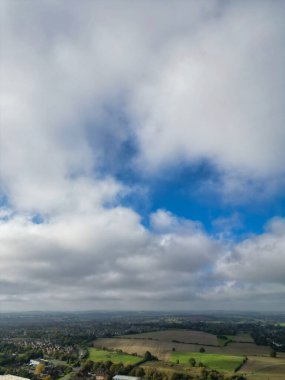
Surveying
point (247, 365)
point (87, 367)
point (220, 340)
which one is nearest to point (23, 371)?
point (87, 367)

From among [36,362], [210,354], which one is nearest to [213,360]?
[210,354]

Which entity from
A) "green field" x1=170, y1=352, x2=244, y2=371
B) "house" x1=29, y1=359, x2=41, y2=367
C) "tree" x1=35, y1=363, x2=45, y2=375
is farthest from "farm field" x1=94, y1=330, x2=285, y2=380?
"house" x1=29, y1=359, x2=41, y2=367

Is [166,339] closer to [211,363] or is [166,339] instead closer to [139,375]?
[211,363]

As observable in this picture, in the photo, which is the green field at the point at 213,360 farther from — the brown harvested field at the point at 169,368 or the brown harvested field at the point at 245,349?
the brown harvested field at the point at 245,349

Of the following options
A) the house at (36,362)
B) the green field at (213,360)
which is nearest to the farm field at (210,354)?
the green field at (213,360)

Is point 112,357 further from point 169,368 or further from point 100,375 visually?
point 100,375

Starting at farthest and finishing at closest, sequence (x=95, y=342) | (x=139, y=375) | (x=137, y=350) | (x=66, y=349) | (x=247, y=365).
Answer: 1. (x=95, y=342)
2. (x=66, y=349)
3. (x=137, y=350)
4. (x=247, y=365)
5. (x=139, y=375)
